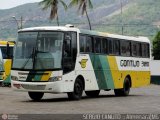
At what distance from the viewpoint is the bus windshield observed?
22.0 m

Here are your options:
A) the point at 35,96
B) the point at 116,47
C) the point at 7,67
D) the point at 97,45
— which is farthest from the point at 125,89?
the point at 7,67

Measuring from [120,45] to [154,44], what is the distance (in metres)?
53.5

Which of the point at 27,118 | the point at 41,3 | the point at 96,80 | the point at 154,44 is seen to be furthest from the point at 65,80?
the point at 154,44

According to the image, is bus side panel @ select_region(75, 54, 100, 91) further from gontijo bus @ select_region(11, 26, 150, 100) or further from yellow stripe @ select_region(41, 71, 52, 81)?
yellow stripe @ select_region(41, 71, 52, 81)

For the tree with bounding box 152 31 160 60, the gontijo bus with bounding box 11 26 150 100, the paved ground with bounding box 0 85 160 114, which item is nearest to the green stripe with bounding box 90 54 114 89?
the gontijo bus with bounding box 11 26 150 100

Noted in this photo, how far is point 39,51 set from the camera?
22156mm

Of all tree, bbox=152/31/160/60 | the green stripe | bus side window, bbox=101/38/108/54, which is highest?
bus side window, bbox=101/38/108/54

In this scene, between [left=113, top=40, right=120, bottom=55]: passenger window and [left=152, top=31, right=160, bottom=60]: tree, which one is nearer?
[left=113, top=40, right=120, bottom=55]: passenger window

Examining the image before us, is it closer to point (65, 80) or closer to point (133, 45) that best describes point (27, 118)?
point (65, 80)

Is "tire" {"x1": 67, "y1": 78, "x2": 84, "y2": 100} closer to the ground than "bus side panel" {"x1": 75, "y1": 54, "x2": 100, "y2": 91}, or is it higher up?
closer to the ground

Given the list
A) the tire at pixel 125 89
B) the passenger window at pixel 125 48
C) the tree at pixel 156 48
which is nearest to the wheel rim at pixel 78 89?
the passenger window at pixel 125 48

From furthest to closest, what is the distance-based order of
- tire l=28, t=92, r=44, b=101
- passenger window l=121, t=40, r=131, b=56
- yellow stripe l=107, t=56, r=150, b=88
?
passenger window l=121, t=40, r=131, b=56 < yellow stripe l=107, t=56, r=150, b=88 < tire l=28, t=92, r=44, b=101

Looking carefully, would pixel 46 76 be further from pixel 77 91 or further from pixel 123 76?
pixel 123 76

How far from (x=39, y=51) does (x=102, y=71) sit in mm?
4876
